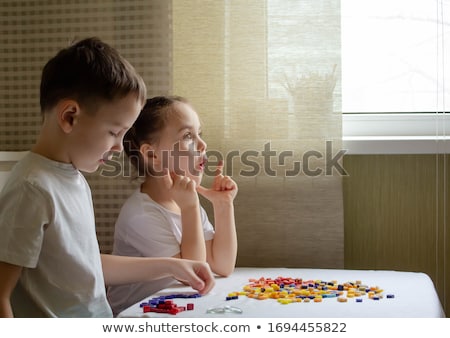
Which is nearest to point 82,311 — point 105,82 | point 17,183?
point 17,183

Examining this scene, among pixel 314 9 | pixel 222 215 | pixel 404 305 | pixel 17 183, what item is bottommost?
pixel 404 305

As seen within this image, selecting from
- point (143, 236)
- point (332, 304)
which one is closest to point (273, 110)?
point (143, 236)

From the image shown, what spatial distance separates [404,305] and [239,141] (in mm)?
882

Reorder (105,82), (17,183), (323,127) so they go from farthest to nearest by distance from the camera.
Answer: (323,127) < (105,82) < (17,183)

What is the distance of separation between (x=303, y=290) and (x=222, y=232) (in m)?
0.37

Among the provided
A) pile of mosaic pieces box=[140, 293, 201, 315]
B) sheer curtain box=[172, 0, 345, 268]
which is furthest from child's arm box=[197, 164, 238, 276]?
pile of mosaic pieces box=[140, 293, 201, 315]

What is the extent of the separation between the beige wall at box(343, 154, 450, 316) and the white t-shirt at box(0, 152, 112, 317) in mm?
1044

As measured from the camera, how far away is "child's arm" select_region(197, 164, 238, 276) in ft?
5.88

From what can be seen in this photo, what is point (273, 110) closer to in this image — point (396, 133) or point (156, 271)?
point (396, 133)

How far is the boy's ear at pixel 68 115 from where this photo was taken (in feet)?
4.17

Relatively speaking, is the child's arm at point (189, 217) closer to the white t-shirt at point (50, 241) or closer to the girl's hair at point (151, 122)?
the girl's hair at point (151, 122)

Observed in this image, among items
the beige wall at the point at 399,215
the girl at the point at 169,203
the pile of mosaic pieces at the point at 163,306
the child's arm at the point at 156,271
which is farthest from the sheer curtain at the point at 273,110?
the pile of mosaic pieces at the point at 163,306

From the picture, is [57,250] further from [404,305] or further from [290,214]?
[290,214]

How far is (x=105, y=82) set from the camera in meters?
1.30
